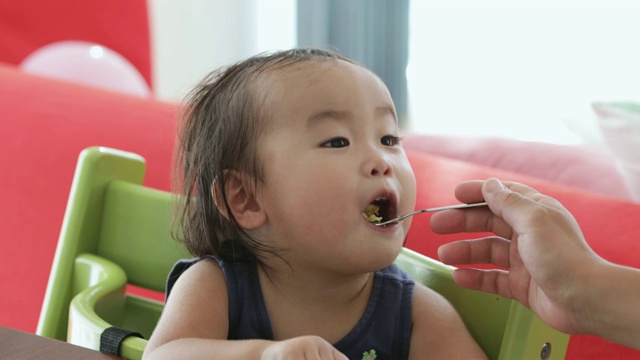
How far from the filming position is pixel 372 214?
3.09 ft

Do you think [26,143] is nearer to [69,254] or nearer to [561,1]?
[69,254]

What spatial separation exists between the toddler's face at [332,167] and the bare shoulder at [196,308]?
7cm

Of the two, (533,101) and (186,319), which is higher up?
(186,319)

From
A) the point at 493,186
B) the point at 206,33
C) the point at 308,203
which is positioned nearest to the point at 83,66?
the point at 206,33

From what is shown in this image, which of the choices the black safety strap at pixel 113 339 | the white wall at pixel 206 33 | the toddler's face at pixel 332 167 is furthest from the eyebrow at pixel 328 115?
the white wall at pixel 206 33

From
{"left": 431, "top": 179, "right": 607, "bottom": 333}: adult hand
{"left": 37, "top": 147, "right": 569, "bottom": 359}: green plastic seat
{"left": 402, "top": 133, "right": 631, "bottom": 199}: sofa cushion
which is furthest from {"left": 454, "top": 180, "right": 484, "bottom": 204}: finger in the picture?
{"left": 402, "top": 133, "right": 631, "bottom": 199}: sofa cushion

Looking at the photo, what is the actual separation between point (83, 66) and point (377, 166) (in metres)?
2.02

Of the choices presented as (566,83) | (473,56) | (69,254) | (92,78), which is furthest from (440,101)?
(69,254)

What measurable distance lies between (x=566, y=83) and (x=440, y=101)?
1.64 feet

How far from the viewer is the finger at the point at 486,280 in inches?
36.3

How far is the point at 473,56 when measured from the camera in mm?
3389

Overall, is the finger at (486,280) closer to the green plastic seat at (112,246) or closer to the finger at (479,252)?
the finger at (479,252)

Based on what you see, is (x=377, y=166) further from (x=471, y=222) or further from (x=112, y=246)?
(x=112, y=246)

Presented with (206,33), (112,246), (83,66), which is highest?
(112,246)
